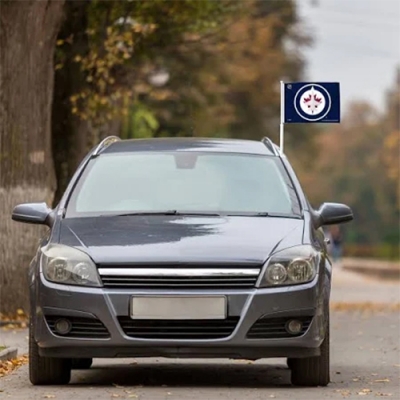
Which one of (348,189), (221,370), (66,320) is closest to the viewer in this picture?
(66,320)

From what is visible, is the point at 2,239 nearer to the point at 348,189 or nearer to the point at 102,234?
the point at 102,234

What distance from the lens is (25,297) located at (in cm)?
1994

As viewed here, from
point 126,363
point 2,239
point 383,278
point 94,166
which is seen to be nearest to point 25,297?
point 2,239

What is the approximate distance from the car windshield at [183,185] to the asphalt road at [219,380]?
1158mm

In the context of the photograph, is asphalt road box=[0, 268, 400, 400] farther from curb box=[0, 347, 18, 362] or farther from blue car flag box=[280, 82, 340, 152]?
blue car flag box=[280, 82, 340, 152]

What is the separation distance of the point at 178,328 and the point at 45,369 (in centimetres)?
107

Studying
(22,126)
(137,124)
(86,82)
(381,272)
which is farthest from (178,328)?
(381,272)

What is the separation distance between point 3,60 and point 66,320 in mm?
9571

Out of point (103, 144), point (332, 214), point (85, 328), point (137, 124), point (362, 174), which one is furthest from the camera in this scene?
point (362, 174)

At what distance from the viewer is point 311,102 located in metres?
19.7

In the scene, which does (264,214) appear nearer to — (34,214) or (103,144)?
(34,214)

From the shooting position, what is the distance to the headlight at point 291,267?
1047cm

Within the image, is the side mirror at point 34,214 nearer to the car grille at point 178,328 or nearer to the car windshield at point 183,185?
the car windshield at point 183,185

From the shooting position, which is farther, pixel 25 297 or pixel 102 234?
pixel 25 297
